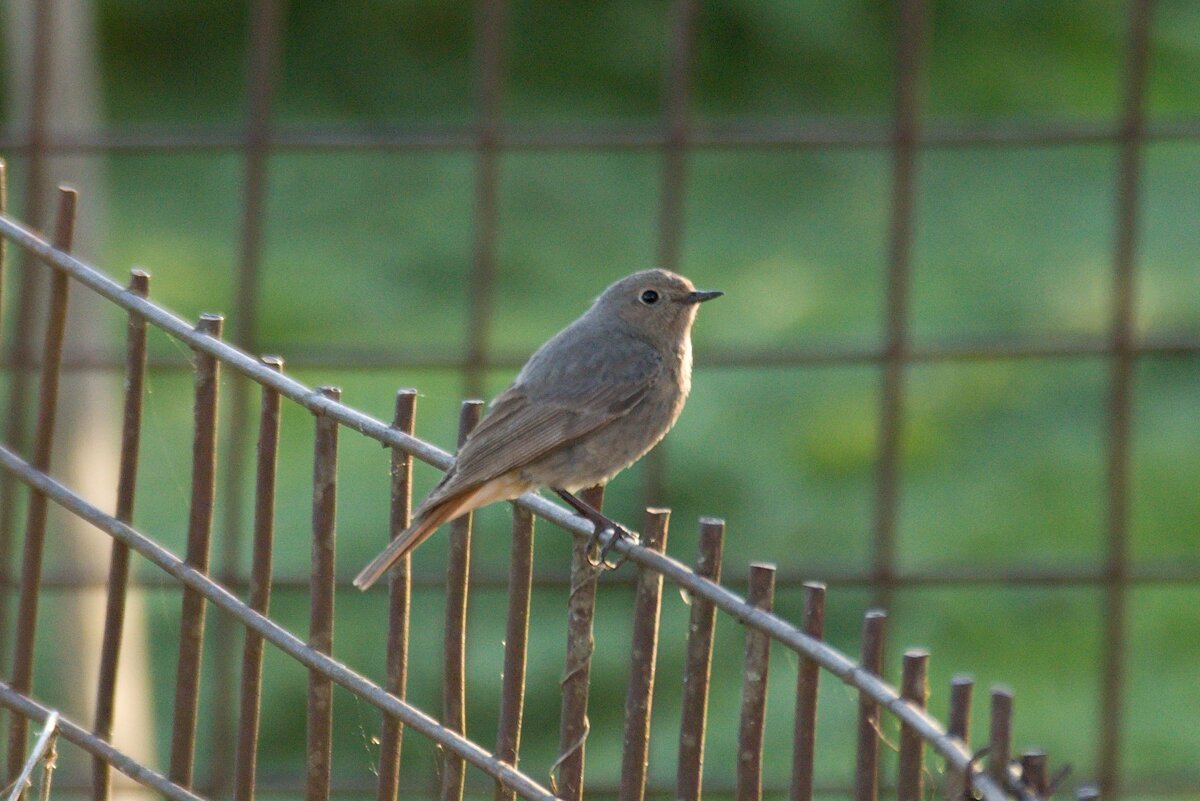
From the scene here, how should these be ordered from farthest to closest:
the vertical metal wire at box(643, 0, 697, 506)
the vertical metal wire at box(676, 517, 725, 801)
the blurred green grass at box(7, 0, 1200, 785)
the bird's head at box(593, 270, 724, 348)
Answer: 1. the blurred green grass at box(7, 0, 1200, 785)
2. the vertical metal wire at box(643, 0, 697, 506)
3. the bird's head at box(593, 270, 724, 348)
4. the vertical metal wire at box(676, 517, 725, 801)

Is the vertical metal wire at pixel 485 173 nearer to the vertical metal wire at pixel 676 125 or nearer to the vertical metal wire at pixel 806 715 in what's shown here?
the vertical metal wire at pixel 676 125

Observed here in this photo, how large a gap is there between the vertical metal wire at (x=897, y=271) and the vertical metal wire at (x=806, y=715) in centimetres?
274

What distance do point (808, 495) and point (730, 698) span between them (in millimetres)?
3185

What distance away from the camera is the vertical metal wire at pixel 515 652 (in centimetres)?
319

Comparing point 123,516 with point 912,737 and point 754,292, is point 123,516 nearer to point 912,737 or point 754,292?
point 912,737

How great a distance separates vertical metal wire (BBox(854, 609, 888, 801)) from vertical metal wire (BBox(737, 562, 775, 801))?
0.16 meters

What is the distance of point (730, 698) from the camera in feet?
35.9

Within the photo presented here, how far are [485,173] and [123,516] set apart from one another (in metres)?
2.31

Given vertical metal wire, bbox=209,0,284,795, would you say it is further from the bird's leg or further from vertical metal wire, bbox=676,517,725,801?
vertical metal wire, bbox=676,517,725,801

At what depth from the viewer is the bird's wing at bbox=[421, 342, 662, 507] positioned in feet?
13.8

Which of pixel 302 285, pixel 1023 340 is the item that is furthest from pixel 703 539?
pixel 302 285

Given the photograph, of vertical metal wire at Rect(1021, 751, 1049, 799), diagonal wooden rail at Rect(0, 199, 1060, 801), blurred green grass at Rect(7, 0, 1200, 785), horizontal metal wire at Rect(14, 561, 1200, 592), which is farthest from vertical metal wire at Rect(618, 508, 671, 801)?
blurred green grass at Rect(7, 0, 1200, 785)

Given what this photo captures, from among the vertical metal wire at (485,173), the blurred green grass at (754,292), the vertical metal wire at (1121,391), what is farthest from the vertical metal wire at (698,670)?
the blurred green grass at (754,292)

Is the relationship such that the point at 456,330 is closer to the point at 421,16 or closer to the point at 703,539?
the point at 421,16
